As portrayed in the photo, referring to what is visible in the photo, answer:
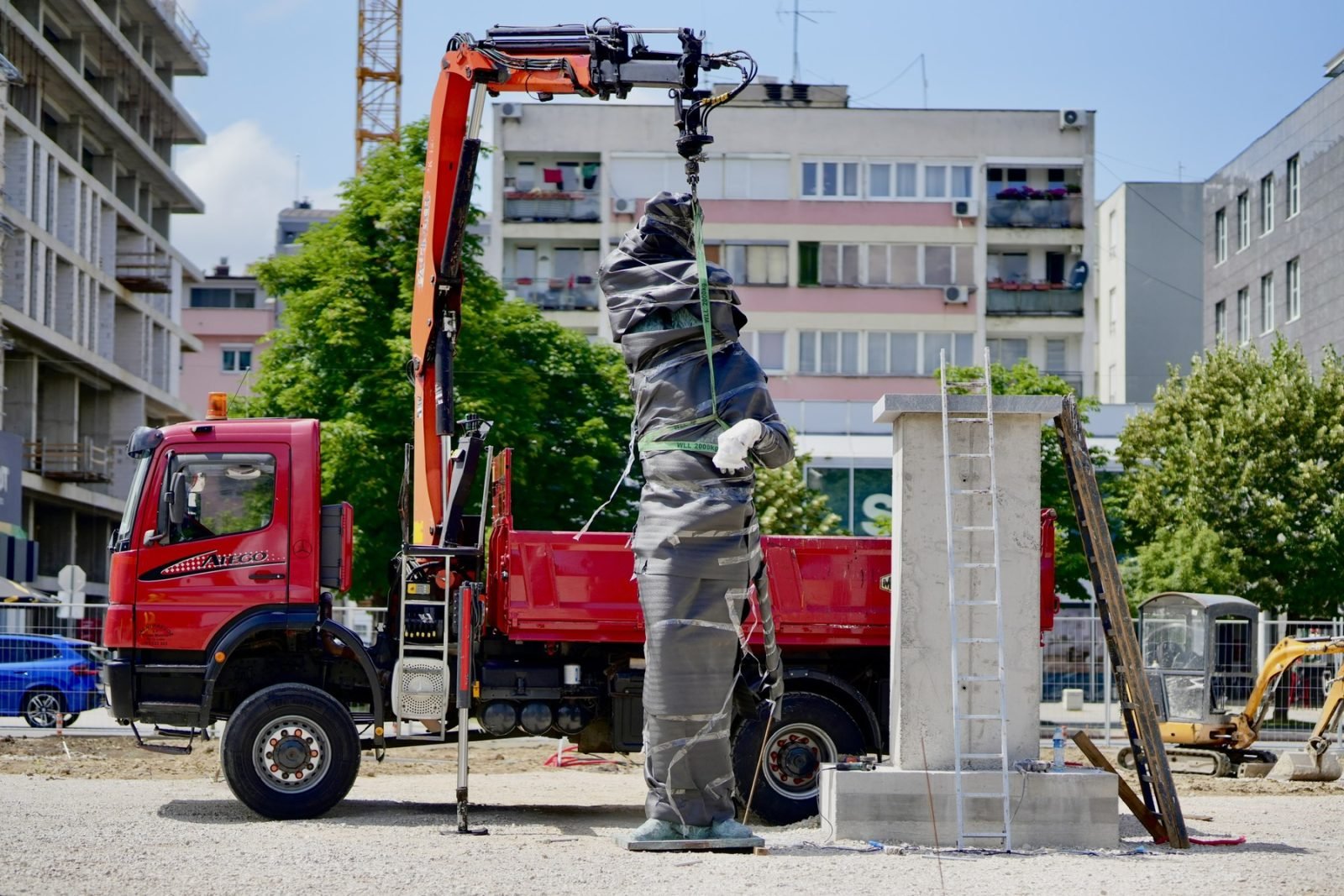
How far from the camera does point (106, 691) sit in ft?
46.7

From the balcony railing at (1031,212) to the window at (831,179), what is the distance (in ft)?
13.5

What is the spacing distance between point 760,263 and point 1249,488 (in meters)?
21.6

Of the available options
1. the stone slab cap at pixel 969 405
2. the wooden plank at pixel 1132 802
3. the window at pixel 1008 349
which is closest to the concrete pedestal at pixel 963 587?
the stone slab cap at pixel 969 405

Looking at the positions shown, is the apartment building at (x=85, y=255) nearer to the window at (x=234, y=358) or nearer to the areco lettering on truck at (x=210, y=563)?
the window at (x=234, y=358)

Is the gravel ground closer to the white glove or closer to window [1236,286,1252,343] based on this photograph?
the white glove

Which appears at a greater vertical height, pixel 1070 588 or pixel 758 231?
pixel 758 231

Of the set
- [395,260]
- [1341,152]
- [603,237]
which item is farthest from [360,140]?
[395,260]

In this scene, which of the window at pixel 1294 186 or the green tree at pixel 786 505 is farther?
the window at pixel 1294 186

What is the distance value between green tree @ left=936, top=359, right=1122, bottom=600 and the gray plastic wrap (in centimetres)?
2549

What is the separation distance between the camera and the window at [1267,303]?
169 feet

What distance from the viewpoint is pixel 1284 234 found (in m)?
50.7

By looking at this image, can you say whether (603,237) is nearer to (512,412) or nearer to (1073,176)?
(1073,176)

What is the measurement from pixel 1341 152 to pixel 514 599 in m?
38.0

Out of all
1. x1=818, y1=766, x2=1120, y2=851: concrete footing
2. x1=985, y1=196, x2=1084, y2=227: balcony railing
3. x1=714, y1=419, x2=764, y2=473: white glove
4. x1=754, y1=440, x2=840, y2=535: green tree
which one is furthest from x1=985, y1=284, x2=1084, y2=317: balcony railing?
x1=714, y1=419, x2=764, y2=473: white glove
